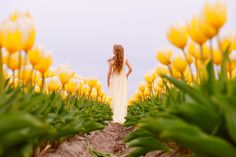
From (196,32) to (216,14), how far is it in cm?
28

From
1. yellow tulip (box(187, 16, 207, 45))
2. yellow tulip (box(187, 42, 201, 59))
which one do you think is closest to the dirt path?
yellow tulip (box(187, 42, 201, 59))

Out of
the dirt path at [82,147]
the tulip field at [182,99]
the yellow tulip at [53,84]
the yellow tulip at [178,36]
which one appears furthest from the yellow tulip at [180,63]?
the yellow tulip at [53,84]

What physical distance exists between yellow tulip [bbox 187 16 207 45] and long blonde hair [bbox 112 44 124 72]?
1042cm

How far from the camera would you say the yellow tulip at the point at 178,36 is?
339cm

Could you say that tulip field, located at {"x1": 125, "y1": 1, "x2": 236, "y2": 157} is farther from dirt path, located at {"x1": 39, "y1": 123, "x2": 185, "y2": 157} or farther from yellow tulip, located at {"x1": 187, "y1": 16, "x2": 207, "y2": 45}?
dirt path, located at {"x1": 39, "y1": 123, "x2": 185, "y2": 157}

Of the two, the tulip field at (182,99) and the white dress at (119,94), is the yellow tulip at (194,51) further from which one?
the white dress at (119,94)

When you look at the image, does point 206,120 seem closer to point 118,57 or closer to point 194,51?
point 194,51

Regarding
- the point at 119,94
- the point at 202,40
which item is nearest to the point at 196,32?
the point at 202,40

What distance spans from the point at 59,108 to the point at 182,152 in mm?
1347

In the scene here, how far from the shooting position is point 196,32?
3.06 meters

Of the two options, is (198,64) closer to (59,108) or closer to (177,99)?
(177,99)

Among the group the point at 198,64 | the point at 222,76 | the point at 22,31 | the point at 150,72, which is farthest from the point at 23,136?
the point at 150,72

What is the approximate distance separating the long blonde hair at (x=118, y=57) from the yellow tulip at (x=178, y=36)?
33.3 feet

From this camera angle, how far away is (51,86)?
17.9 feet
